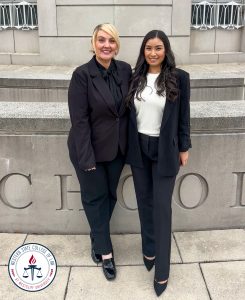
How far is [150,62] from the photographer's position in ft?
8.77

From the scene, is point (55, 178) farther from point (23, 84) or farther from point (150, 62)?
point (23, 84)

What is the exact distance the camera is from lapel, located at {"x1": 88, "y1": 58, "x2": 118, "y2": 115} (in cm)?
270

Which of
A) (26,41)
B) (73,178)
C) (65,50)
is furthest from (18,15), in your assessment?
(73,178)

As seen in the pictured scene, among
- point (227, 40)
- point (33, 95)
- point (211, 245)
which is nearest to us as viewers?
point (211, 245)

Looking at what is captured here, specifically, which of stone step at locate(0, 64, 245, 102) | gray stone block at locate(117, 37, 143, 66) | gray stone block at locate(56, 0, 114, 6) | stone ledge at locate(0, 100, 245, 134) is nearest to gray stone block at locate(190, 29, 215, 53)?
gray stone block at locate(117, 37, 143, 66)

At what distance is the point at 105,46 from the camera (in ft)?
8.75

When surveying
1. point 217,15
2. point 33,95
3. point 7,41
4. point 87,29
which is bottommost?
point 33,95

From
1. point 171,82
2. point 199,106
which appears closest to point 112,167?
point 171,82

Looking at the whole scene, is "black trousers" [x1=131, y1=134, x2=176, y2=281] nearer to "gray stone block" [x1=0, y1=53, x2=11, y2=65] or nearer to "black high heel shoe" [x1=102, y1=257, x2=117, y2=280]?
"black high heel shoe" [x1=102, y1=257, x2=117, y2=280]

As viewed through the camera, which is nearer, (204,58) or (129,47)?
(129,47)

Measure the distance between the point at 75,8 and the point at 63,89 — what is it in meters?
4.00

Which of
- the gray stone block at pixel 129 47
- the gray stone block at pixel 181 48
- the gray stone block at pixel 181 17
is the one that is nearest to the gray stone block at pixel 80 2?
the gray stone block at pixel 129 47

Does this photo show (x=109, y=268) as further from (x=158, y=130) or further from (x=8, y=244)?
(x=158, y=130)

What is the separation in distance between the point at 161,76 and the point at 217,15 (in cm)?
812
